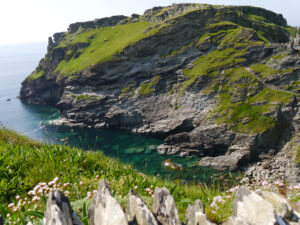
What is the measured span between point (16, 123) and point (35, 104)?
41445mm

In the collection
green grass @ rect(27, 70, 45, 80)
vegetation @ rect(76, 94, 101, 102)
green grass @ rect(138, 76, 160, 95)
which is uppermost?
green grass @ rect(27, 70, 45, 80)

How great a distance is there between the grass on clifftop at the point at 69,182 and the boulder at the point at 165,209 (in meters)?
1.27

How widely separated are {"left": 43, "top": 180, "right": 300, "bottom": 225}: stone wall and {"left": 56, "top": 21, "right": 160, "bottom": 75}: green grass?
111 meters

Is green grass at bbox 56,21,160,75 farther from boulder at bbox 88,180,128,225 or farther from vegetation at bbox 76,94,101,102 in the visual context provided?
boulder at bbox 88,180,128,225

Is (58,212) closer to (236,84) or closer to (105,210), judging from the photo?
(105,210)

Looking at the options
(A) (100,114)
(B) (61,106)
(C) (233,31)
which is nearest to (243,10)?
(C) (233,31)

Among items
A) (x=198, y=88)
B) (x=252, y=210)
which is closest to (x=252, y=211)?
(x=252, y=210)

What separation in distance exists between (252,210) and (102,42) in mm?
158094

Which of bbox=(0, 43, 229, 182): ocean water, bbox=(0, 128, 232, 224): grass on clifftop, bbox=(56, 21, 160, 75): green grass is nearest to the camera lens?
bbox=(0, 128, 232, 224): grass on clifftop

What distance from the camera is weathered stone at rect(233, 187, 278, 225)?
3580mm

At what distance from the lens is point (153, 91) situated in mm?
95188

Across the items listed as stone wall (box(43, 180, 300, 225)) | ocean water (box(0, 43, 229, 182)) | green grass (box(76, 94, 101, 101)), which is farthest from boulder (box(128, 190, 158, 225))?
green grass (box(76, 94, 101, 101))

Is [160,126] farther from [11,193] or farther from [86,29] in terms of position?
[86,29]

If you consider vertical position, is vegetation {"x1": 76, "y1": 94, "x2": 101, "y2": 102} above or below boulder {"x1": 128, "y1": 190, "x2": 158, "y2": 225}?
below
